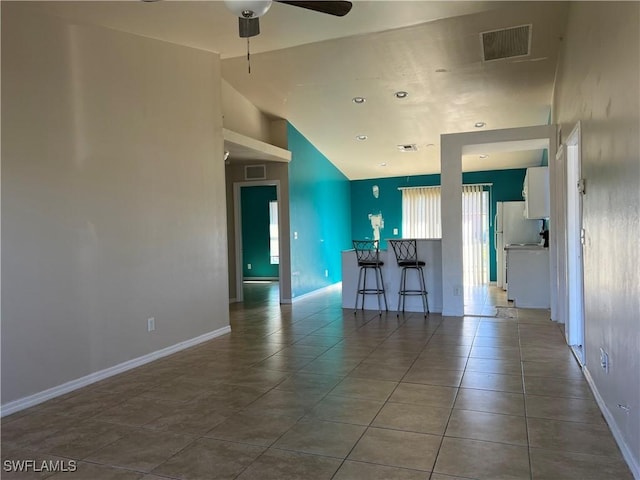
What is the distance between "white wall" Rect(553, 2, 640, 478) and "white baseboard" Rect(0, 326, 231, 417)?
11.5 ft

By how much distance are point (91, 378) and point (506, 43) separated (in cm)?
488

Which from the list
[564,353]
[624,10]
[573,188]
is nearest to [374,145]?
[573,188]

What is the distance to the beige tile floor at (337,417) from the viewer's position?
2174 millimetres

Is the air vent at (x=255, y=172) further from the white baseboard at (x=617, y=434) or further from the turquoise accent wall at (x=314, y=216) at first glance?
the white baseboard at (x=617, y=434)

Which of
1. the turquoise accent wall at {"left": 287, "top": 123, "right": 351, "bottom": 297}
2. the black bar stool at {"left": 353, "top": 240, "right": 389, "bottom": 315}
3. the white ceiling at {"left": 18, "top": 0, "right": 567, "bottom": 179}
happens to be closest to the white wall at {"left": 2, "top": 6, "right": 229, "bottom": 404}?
the white ceiling at {"left": 18, "top": 0, "right": 567, "bottom": 179}

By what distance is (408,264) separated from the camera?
6.07 metres

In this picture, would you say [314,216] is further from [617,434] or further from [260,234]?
[617,434]

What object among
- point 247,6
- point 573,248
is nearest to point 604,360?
point 573,248

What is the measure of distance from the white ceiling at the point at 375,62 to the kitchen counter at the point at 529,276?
1.53m

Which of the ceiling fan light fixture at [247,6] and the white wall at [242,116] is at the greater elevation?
the white wall at [242,116]

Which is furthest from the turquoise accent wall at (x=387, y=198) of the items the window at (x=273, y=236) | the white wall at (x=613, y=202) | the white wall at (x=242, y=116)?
the white wall at (x=613, y=202)

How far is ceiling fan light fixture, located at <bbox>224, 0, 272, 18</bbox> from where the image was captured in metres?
2.44

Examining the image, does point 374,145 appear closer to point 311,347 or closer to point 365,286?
point 365,286

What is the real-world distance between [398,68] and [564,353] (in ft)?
11.4
